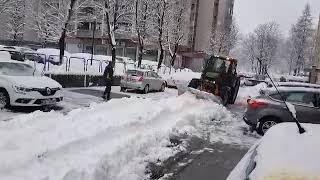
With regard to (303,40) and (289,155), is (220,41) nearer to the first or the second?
(303,40)

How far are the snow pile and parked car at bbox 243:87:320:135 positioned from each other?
1522mm

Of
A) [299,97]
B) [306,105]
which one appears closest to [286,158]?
[306,105]

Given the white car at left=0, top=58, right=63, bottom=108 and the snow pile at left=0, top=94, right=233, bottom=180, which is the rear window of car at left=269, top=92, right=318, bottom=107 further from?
the white car at left=0, top=58, right=63, bottom=108

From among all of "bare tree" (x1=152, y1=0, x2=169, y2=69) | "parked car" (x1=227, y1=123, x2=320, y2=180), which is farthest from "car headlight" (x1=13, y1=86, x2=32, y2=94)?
"bare tree" (x1=152, y1=0, x2=169, y2=69)

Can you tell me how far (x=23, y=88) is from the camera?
14.2 meters

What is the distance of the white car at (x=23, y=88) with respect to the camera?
46.3 ft

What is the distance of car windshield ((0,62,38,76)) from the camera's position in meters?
15.2

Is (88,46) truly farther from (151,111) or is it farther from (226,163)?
(226,163)

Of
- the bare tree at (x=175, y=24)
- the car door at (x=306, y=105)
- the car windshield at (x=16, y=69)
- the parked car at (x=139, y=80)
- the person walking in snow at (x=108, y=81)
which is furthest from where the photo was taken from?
the bare tree at (x=175, y=24)

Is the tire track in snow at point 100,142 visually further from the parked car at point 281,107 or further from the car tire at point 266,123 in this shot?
the car tire at point 266,123

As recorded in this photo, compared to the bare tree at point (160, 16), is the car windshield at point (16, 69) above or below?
below

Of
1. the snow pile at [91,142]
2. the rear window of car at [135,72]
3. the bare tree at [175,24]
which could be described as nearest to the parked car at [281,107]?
the snow pile at [91,142]

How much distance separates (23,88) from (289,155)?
11797mm

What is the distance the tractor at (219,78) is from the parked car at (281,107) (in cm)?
804
